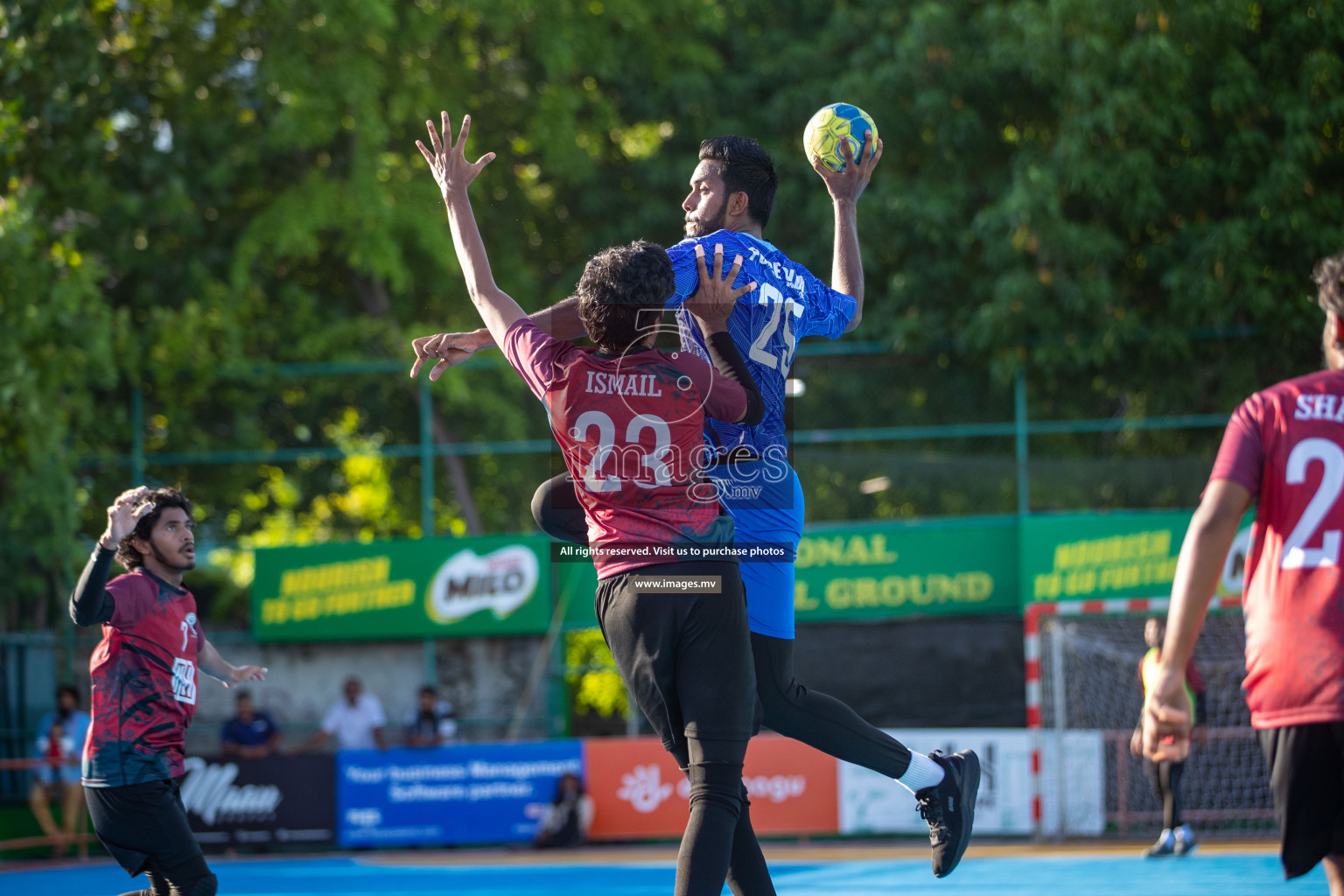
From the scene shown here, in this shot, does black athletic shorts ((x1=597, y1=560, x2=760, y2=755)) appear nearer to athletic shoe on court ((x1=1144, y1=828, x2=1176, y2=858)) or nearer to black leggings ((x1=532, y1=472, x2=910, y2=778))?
black leggings ((x1=532, y1=472, x2=910, y2=778))

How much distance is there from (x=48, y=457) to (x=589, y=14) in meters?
9.09

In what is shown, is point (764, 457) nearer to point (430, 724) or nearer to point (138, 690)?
point (138, 690)

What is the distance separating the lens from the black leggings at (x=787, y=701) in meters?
4.27

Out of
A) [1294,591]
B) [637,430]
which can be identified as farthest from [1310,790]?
[637,430]

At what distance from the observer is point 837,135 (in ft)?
16.4

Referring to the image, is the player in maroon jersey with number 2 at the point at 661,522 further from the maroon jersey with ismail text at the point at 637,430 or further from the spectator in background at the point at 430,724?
the spectator in background at the point at 430,724

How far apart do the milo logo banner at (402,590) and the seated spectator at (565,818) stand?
2.04 m

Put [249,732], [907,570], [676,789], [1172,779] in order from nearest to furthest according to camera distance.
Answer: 1. [1172,779]
2. [676,789]
3. [249,732]
4. [907,570]

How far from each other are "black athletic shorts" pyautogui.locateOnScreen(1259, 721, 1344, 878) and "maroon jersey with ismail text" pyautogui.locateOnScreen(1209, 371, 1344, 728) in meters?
0.05

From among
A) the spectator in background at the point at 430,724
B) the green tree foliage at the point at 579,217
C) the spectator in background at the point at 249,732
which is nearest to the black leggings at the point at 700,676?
the spectator in background at the point at 430,724

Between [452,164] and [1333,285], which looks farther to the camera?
[452,164]

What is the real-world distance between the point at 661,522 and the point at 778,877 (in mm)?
6697

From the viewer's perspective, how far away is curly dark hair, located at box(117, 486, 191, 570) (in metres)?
5.56

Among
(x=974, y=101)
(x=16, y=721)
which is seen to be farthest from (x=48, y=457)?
(x=974, y=101)
